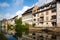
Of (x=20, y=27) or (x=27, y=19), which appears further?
(x=27, y=19)

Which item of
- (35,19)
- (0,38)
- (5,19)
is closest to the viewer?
(0,38)

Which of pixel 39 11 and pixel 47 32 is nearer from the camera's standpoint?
pixel 47 32

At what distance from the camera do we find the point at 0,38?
15.4 feet

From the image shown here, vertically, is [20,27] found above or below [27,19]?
below

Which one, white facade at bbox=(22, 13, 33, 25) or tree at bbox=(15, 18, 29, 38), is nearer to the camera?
tree at bbox=(15, 18, 29, 38)

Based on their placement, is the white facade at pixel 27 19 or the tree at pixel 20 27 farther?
the white facade at pixel 27 19

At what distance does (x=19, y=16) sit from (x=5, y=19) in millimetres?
793

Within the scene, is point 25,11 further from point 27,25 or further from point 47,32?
point 47,32

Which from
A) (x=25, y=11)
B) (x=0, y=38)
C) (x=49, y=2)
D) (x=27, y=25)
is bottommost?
(x=0, y=38)

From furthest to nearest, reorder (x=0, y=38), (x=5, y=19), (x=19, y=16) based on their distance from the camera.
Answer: (x=19, y=16)
(x=5, y=19)
(x=0, y=38)

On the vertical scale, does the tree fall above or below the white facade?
below

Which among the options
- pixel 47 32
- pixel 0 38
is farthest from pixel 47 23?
pixel 0 38

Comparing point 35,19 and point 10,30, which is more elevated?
point 35,19

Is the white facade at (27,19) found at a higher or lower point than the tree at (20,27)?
higher
